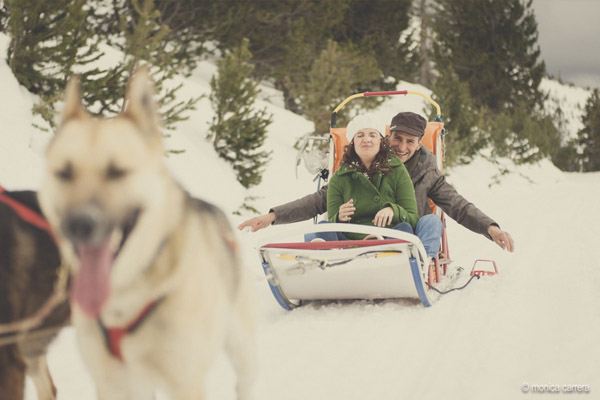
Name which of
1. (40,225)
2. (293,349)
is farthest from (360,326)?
(40,225)

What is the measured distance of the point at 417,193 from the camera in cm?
523

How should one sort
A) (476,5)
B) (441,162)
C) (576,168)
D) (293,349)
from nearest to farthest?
(293,349) → (441,162) → (476,5) → (576,168)

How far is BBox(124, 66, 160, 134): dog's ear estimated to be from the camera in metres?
1.29

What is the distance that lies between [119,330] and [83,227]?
0.44m

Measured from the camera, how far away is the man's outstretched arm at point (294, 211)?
422 cm

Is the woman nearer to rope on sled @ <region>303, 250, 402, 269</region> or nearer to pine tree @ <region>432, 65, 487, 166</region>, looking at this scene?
rope on sled @ <region>303, 250, 402, 269</region>

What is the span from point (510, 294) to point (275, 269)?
1785 millimetres

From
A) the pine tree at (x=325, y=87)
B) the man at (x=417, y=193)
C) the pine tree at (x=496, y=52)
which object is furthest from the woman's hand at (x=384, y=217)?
the pine tree at (x=496, y=52)

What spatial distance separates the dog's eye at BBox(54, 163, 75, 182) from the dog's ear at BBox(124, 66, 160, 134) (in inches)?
6.6

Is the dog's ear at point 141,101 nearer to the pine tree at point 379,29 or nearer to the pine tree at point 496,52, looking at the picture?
Answer: the pine tree at point 379,29

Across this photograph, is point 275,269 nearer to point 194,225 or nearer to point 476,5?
point 194,225

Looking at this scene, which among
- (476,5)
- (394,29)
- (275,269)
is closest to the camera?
(275,269)

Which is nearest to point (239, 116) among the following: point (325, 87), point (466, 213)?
point (466, 213)

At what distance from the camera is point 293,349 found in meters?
3.49
